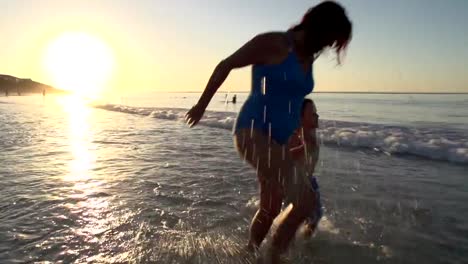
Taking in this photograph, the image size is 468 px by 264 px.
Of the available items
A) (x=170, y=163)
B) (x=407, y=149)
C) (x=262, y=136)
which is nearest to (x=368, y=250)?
(x=262, y=136)

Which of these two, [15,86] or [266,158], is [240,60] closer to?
[266,158]

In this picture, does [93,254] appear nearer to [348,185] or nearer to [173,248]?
[173,248]

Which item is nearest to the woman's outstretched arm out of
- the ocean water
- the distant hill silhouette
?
the ocean water

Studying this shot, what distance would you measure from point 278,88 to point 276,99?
10 cm

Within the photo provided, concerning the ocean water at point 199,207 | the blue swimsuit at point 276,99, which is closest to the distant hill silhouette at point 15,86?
the ocean water at point 199,207

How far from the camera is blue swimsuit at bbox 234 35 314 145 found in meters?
2.68

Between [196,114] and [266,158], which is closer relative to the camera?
[196,114]

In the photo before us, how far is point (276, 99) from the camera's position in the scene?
9.21 feet

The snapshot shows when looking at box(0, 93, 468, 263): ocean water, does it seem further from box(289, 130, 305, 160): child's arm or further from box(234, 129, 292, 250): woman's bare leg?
box(289, 130, 305, 160): child's arm

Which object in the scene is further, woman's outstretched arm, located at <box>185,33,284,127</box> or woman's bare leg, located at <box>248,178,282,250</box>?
woman's bare leg, located at <box>248,178,282,250</box>

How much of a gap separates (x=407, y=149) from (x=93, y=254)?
8694 millimetres

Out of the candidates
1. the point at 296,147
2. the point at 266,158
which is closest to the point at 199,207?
the point at 296,147

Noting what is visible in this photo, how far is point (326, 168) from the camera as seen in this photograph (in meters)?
7.98

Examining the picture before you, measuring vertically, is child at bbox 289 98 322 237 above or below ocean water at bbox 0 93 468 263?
above
